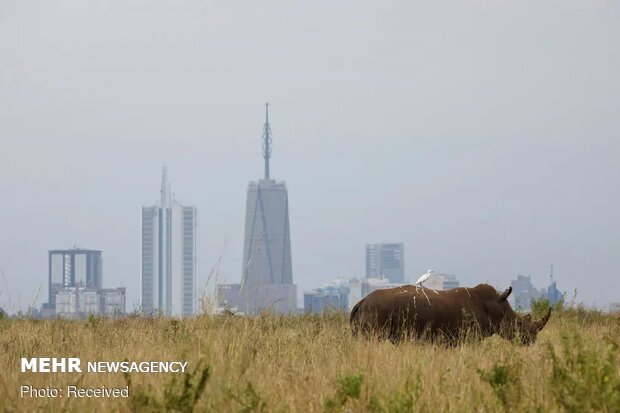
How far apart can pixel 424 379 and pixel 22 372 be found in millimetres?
3995

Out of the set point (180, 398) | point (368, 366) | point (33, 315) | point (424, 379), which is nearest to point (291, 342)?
point (368, 366)

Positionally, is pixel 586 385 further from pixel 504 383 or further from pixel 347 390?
pixel 347 390

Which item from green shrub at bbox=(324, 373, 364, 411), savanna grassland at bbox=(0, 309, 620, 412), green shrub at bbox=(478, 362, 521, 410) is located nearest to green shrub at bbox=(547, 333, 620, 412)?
savanna grassland at bbox=(0, 309, 620, 412)

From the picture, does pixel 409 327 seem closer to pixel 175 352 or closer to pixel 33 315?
pixel 175 352

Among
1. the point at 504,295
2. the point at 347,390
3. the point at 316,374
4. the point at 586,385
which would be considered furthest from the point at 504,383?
the point at 504,295

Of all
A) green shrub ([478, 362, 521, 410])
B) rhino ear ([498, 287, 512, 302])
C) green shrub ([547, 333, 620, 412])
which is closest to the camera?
green shrub ([547, 333, 620, 412])

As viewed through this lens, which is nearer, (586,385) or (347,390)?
(586,385)

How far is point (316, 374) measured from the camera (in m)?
10.2

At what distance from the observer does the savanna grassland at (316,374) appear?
8320 millimetres

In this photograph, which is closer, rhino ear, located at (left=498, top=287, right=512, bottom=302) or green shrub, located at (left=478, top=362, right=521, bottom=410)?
green shrub, located at (left=478, top=362, right=521, bottom=410)

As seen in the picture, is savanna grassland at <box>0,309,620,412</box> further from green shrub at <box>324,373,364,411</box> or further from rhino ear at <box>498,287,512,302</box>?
rhino ear at <box>498,287,512,302</box>

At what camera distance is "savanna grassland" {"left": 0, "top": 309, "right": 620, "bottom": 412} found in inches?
328

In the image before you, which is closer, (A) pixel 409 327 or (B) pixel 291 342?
(B) pixel 291 342

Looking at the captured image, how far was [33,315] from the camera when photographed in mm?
19281
